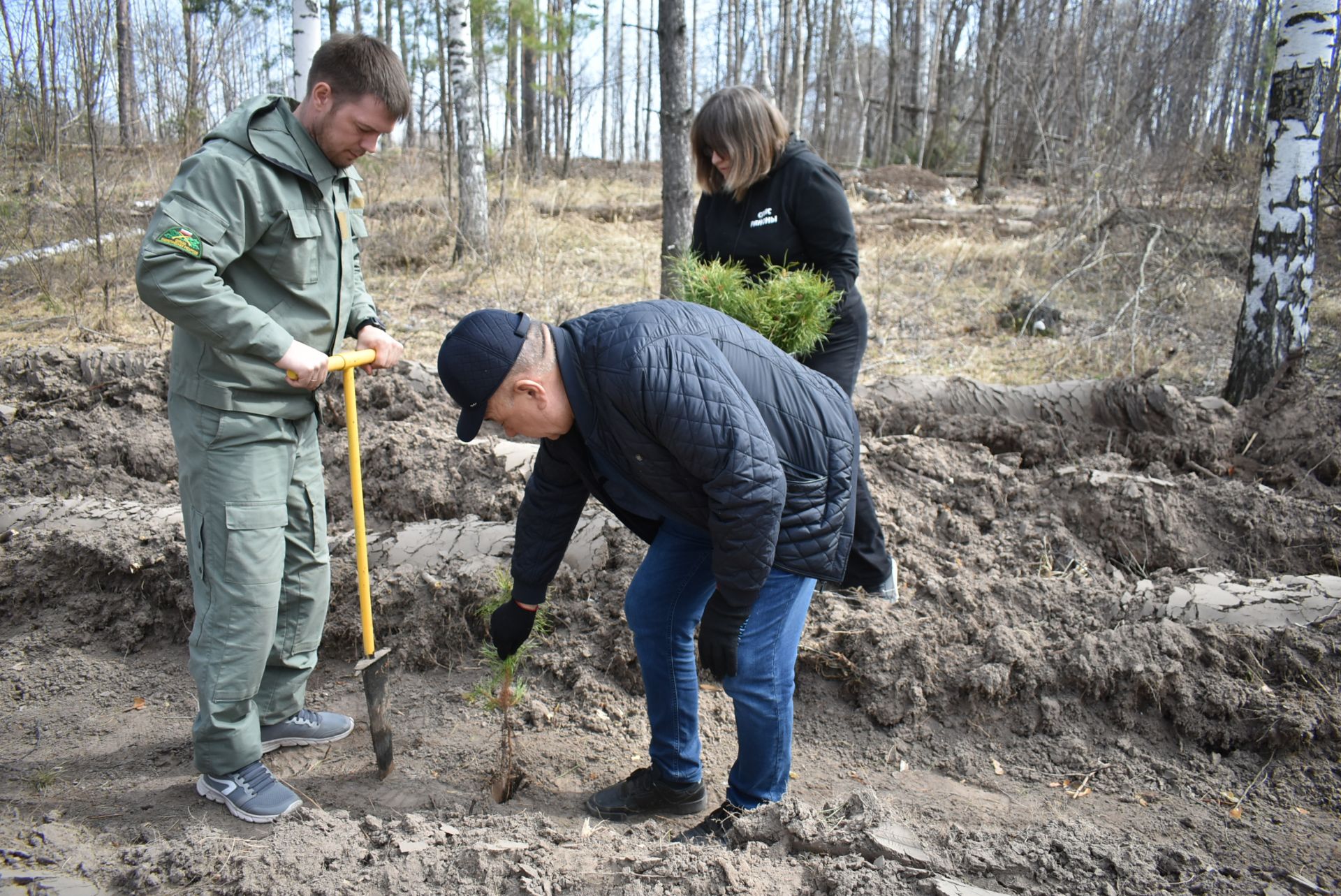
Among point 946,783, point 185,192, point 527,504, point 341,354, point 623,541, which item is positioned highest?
point 185,192

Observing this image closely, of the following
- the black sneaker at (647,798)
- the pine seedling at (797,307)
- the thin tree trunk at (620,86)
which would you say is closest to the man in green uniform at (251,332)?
the black sneaker at (647,798)

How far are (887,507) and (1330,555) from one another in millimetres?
1926

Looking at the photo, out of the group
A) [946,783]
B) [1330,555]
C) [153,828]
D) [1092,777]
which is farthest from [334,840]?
[1330,555]

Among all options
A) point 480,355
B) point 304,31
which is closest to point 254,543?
point 480,355

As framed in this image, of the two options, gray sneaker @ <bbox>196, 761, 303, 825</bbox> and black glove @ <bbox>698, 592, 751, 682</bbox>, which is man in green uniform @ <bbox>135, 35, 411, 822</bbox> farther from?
black glove @ <bbox>698, 592, 751, 682</bbox>

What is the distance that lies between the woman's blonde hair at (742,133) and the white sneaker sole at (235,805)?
2.58m

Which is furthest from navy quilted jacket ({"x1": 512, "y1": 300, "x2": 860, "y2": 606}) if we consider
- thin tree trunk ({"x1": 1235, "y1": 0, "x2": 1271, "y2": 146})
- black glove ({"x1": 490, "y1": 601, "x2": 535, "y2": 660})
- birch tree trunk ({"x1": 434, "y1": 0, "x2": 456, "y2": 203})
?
thin tree trunk ({"x1": 1235, "y1": 0, "x2": 1271, "y2": 146})

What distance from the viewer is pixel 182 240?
2213mm

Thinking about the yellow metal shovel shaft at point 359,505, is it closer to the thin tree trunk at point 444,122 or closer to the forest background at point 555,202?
the forest background at point 555,202

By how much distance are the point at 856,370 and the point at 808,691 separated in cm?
127

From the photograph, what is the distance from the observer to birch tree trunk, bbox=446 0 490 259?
879cm

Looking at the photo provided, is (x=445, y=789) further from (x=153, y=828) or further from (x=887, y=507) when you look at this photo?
(x=887, y=507)

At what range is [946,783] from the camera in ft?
9.82

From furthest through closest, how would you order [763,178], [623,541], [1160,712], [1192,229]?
1. [1192,229]
2. [623,541]
3. [763,178]
4. [1160,712]
